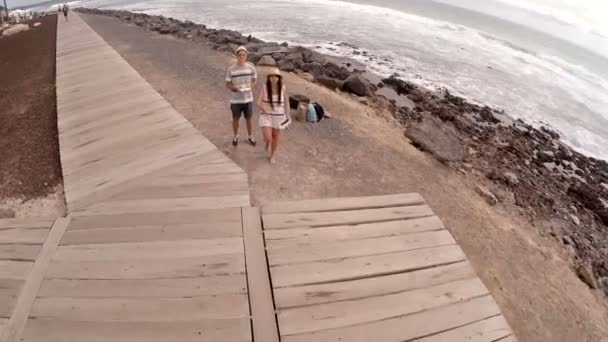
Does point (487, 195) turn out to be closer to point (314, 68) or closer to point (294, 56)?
point (314, 68)

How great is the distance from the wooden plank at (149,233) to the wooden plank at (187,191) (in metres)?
0.76

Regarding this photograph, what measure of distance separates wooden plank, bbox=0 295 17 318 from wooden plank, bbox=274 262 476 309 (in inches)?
94.3

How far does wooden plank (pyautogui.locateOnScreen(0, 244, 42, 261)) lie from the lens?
408 cm

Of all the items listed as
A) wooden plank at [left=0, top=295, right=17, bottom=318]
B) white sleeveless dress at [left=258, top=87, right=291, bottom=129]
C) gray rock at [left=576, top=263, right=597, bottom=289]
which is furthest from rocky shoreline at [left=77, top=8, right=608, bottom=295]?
wooden plank at [left=0, top=295, right=17, bottom=318]

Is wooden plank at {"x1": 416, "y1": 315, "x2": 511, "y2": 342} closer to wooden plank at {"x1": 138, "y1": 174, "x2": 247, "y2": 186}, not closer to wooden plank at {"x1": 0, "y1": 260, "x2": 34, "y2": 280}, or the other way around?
wooden plank at {"x1": 138, "y1": 174, "x2": 247, "y2": 186}

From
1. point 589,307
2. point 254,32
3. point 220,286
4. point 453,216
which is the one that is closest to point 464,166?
point 453,216

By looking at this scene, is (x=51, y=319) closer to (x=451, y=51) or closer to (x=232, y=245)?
(x=232, y=245)

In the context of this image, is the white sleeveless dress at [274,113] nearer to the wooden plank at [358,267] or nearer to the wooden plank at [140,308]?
the wooden plank at [358,267]

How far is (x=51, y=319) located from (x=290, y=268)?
7.40 feet

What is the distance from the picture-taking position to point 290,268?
418cm

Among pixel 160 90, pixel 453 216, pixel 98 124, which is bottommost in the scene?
pixel 453 216

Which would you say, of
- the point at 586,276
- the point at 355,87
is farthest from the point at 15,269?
the point at 355,87

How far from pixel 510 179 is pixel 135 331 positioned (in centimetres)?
1115

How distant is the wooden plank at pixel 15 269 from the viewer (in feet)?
12.6
